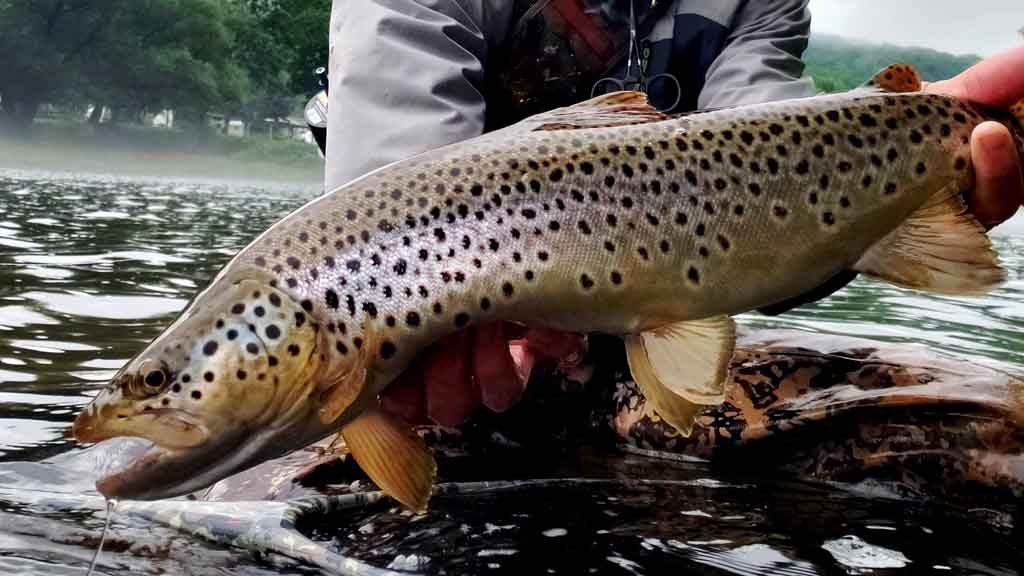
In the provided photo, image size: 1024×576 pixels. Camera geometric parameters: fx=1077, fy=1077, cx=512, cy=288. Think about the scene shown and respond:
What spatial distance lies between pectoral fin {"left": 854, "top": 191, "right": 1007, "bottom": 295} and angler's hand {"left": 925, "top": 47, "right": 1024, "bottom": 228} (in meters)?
0.09

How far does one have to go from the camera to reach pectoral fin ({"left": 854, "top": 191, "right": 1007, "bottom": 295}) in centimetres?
238

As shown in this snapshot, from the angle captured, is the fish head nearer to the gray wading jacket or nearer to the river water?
the river water

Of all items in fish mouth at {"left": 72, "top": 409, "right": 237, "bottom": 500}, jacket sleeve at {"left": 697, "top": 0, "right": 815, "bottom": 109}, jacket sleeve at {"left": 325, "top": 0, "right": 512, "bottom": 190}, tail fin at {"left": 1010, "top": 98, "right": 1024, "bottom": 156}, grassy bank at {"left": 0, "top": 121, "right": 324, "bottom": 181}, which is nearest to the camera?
fish mouth at {"left": 72, "top": 409, "right": 237, "bottom": 500}

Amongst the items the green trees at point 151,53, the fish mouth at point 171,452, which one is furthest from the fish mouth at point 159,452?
the green trees at point 151,53

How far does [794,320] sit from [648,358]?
17.4 feet

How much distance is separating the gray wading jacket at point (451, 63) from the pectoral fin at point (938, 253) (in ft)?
3.70

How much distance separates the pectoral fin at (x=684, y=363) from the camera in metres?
2.22

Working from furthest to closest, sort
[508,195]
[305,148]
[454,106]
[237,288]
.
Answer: [305,148], [454,106], [508,195], [237,288]

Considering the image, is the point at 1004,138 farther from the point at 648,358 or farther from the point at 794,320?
the point at 794,320

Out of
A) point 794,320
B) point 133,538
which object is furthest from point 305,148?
point 133,538

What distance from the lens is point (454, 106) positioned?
3016 millimetres

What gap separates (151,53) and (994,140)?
65098 mm

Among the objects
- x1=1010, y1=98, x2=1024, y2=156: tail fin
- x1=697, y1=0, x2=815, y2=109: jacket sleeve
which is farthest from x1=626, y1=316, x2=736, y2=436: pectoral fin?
x1=697, y1=0, x2=815, y2=109: jacket sleeve

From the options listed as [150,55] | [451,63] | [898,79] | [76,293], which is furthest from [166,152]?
[898,79]
